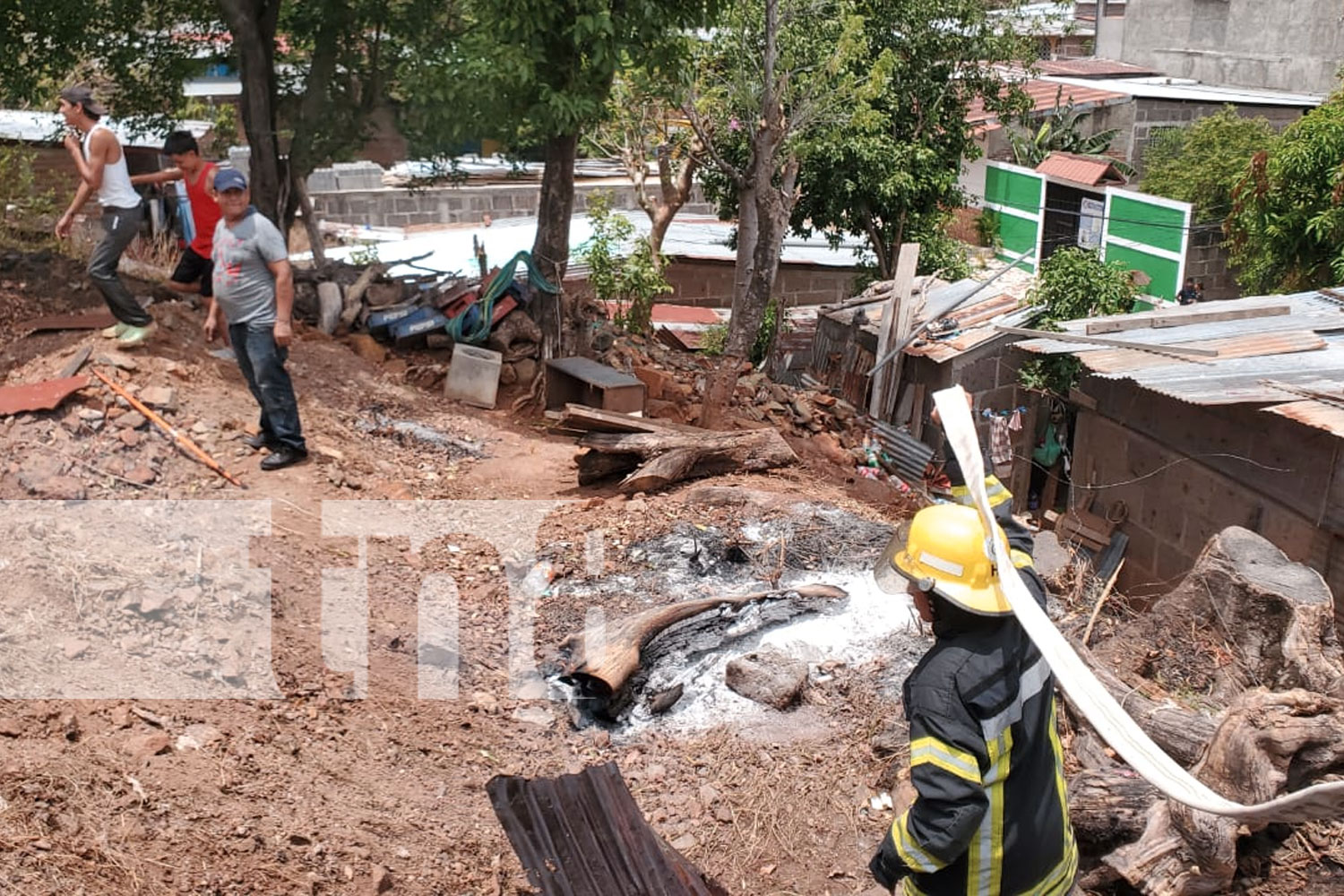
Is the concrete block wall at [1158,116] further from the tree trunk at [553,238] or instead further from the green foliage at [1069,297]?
the tree trunk at [553,238]

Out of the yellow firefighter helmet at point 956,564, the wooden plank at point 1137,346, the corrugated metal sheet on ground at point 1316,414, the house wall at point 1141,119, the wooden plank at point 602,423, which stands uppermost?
the house wall at point 1141,119

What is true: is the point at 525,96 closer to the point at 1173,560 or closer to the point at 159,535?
the point at 159,535

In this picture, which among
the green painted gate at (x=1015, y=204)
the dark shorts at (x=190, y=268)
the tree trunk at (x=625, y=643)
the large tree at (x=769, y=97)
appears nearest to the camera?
the tree trunk at (x=625, y=643)

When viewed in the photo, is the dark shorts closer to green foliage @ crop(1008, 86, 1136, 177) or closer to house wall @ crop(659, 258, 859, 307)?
house wall @ crop(659, 258, 859, 307)

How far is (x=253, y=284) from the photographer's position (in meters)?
6.80

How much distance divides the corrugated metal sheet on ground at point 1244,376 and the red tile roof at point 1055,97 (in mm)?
17018

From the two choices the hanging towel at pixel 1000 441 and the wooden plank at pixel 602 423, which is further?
the hanging towel at pixel 1000 441

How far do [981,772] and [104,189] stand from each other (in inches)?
263

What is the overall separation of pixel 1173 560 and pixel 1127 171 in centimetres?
1692

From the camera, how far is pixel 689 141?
682 inches

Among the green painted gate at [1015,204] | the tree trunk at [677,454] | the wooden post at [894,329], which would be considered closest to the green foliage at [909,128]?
the wooden post at [894,329]

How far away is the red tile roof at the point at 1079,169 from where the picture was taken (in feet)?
74.5

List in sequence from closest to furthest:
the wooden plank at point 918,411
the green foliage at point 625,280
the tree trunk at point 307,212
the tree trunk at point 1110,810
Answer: the tree trunk at point 1110,810 < the tree trunk at point 307,212 < the green foliage at point 625,280 < the wooden plank at point 918,411

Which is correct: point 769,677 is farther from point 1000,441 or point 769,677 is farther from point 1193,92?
point 1193,92
